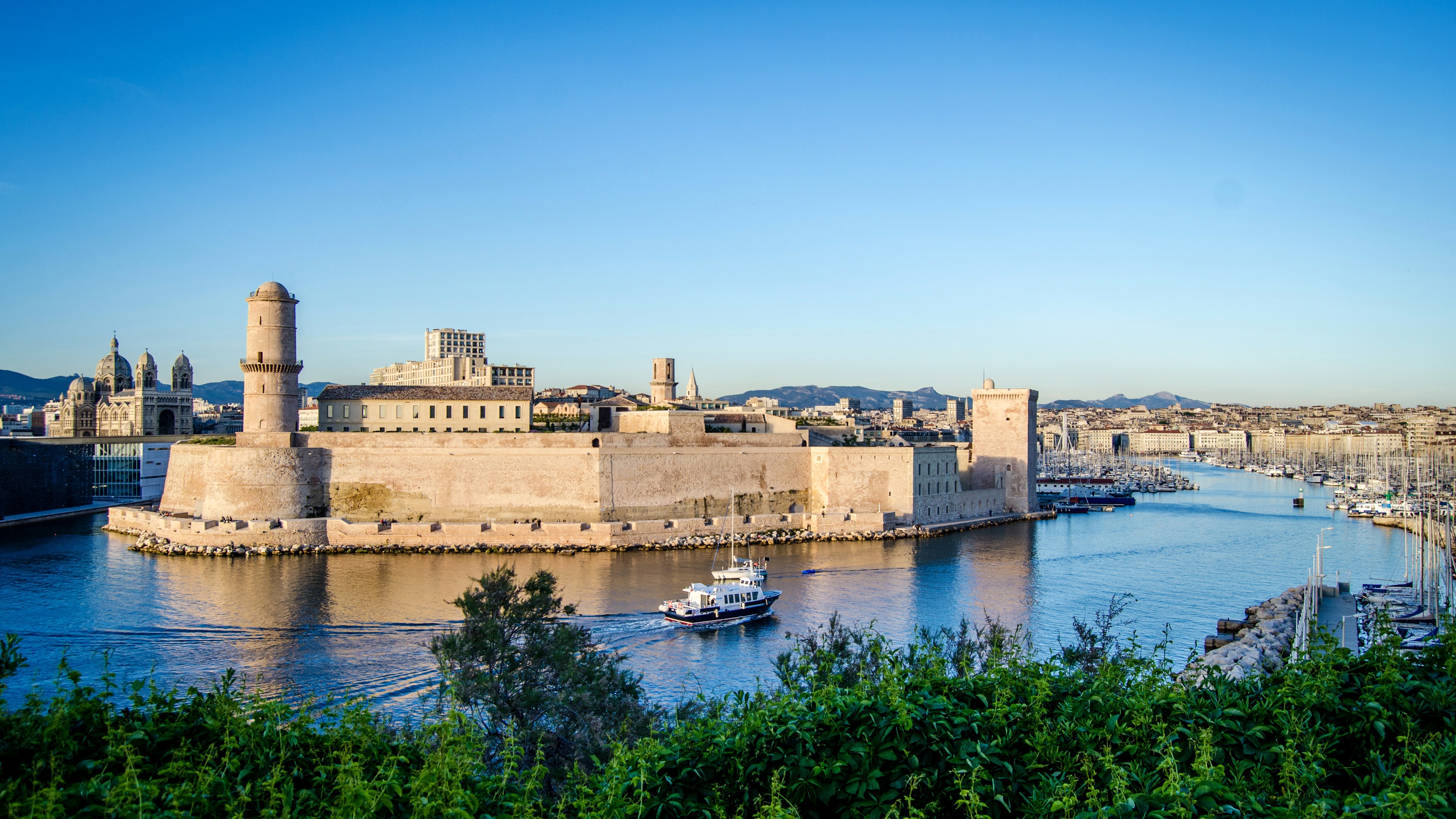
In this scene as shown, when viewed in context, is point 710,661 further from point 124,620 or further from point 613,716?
point 124,620

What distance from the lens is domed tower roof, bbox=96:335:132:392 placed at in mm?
52344

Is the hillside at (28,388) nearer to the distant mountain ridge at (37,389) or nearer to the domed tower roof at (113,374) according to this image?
the distant mountain ridge at (37,389)

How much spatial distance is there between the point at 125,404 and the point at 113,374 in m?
7.37

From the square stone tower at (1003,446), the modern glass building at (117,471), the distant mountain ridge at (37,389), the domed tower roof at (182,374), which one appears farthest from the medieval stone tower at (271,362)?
the distant mountain ridge at (37,389)

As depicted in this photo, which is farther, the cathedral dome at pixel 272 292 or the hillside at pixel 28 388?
the hillside at pixel 28 388

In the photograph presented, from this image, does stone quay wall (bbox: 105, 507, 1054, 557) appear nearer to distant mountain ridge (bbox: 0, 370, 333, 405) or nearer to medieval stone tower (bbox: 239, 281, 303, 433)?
medieval stone tower (bbox: 239, 281, 303, 433)

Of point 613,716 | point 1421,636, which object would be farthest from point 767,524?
point 613,716

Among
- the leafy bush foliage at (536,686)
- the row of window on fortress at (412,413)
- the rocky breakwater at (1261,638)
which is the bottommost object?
the rocky breakwater at (1261,638)

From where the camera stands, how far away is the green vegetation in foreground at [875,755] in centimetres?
296

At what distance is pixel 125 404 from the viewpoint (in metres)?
46.7

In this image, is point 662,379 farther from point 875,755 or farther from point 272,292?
point 875,755

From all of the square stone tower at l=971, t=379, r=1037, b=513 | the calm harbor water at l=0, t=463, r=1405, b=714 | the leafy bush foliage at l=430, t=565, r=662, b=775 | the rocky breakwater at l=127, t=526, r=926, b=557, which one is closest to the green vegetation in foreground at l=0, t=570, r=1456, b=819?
the leafy bush foliage at l=430, t=565, r=662, b=775

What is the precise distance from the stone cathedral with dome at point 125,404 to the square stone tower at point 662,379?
21.9 m

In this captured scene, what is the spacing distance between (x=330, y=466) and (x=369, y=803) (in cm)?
2299
